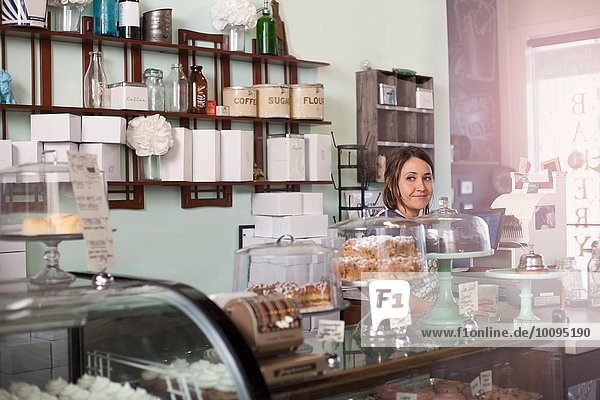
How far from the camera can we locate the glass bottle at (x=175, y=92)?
4.36m

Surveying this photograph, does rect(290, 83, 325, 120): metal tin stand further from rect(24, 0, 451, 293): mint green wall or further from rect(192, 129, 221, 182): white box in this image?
rect(192, 129, 221, 182): white box

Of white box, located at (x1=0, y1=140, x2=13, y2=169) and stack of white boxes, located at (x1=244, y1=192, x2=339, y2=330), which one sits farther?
stack of white boxes, located at (x1=244, y1=192, x2=339, y2=330)

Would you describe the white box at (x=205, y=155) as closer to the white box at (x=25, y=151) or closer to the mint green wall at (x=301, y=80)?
the mint green wall at (x=301, y=80)

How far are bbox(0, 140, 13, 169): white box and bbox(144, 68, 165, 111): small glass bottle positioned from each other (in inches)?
30.6

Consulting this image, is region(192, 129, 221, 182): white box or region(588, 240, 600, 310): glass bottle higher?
region(192, 129, 221, 182): white box

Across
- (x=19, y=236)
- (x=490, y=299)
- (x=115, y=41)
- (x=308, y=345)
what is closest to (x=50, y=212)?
(x=19, y=236)

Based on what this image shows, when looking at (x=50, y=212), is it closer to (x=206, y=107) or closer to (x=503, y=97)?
(x=206, y=107)

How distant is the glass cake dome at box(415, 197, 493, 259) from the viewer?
277 centimetres

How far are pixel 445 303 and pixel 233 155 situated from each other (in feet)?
6.81

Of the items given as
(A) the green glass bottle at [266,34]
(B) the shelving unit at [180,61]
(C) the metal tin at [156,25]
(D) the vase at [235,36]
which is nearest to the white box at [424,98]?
(B) the shelving unit at [180,61]

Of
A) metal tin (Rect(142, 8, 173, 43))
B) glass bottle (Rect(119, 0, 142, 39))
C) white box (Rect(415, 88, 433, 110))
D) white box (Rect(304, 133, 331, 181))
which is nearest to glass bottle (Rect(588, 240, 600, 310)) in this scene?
white box (Rect(304, 133, 331, 181))

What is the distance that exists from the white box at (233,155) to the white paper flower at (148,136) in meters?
0.44

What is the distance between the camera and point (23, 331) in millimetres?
1669

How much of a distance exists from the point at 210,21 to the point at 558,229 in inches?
104
